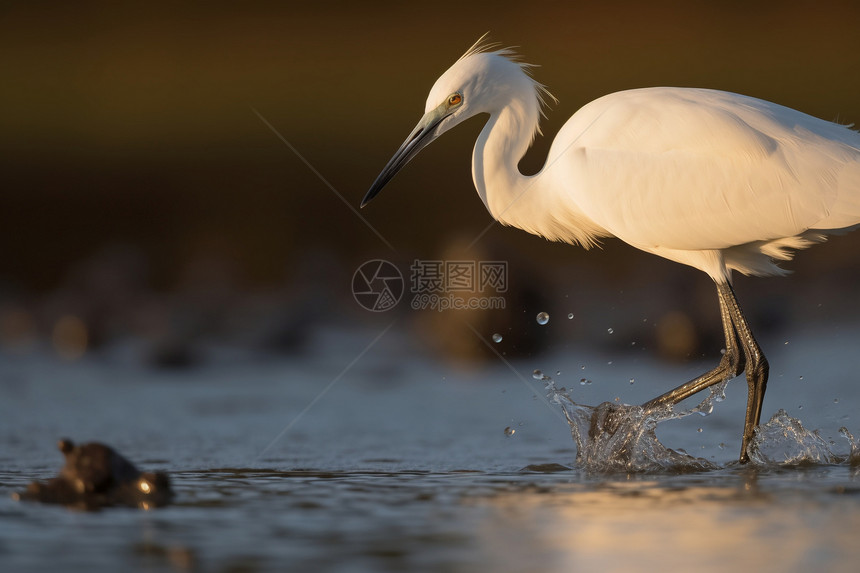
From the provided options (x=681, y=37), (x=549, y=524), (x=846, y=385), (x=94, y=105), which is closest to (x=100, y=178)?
(x=94, y=105)

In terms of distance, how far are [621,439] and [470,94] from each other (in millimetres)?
2046

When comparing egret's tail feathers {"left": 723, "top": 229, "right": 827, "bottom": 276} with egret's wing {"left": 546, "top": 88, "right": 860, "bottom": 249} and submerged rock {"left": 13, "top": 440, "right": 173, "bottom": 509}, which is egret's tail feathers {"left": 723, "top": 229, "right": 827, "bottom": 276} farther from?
submerged rock {"left": 13, "top": 440, "right": 173, "bottom": 509}

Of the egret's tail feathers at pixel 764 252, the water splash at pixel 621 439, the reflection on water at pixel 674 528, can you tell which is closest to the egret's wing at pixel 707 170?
the egret's tail feathers at pixel 764 252

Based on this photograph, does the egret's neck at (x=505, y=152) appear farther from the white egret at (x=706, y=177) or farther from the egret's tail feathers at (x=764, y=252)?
the egret's tail feathers at (x=764, y=252)

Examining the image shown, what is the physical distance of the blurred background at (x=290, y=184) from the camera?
32.3 feet

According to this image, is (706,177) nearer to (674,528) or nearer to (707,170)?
(707,170)

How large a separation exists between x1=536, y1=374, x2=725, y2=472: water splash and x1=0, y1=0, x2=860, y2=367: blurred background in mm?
2573

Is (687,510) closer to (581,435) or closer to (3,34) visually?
(581,435)

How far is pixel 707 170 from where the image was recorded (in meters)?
6.41

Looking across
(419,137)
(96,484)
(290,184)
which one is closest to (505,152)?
(419,137)

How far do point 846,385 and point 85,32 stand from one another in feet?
39.1

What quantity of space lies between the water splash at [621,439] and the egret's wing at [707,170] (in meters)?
0.91

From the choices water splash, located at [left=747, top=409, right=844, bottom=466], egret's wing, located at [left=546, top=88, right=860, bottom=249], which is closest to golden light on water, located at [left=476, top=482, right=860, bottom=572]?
water splash, located at [left=747, top=409, right=844, bottom=466]

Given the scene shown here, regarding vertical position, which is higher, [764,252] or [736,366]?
[764,252]
